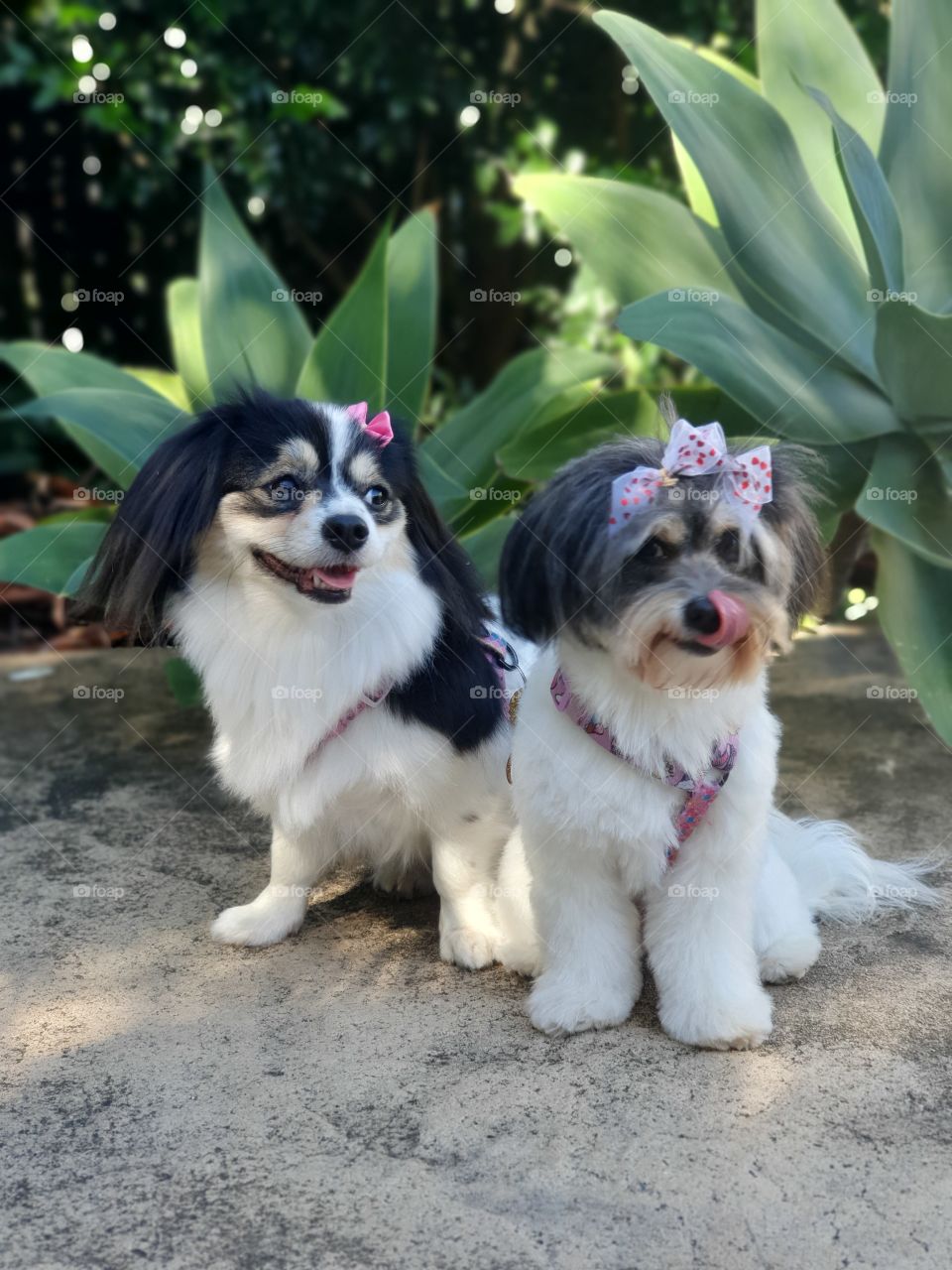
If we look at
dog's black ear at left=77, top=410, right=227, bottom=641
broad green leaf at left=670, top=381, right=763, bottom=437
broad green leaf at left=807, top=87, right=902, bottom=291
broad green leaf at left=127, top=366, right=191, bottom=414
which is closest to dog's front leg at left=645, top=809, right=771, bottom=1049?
dog's black ear at left=77, top=410, right=227, bottom=641

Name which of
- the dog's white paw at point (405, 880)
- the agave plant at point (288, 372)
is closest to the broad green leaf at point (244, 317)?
the agave plant at point (288, 372)

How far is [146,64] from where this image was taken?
214 inches

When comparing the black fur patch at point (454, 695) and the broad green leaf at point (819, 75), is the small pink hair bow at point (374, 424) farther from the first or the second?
the broad green leaf at point (819, 75)

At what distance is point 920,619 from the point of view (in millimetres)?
2998

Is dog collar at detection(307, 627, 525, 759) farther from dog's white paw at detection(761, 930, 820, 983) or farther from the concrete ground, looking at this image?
dog's white paw at detection(761, 930, 820, 983)

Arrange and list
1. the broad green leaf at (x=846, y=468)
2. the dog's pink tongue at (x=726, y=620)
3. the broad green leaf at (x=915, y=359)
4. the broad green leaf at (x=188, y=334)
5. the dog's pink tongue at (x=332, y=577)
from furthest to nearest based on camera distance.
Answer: the broad green leaf at (x=188, y=334) → the broad green leaf at (x=846, y=468) → the broad green leaf at (x=915, y=359) → the dog's pink tongue at (x=332, y=577) → the dog's pink tongue at (x=726, y=620)

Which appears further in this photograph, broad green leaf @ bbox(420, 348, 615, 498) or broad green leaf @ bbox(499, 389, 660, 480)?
broad green leaf @ bbox(420, 348, 615, 498)

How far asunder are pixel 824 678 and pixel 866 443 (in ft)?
3.96

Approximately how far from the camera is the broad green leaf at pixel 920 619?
2.89 m

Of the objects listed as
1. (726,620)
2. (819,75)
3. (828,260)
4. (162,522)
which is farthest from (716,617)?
(819,75)

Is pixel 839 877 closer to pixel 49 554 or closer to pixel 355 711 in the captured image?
pixel 355 711

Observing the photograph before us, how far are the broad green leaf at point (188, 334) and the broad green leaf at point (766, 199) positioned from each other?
57.4 inches

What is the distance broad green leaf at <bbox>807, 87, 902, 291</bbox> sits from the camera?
9.25ft

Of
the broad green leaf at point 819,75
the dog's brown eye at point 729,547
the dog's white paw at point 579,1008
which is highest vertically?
the broad green leaf at point 819,75
